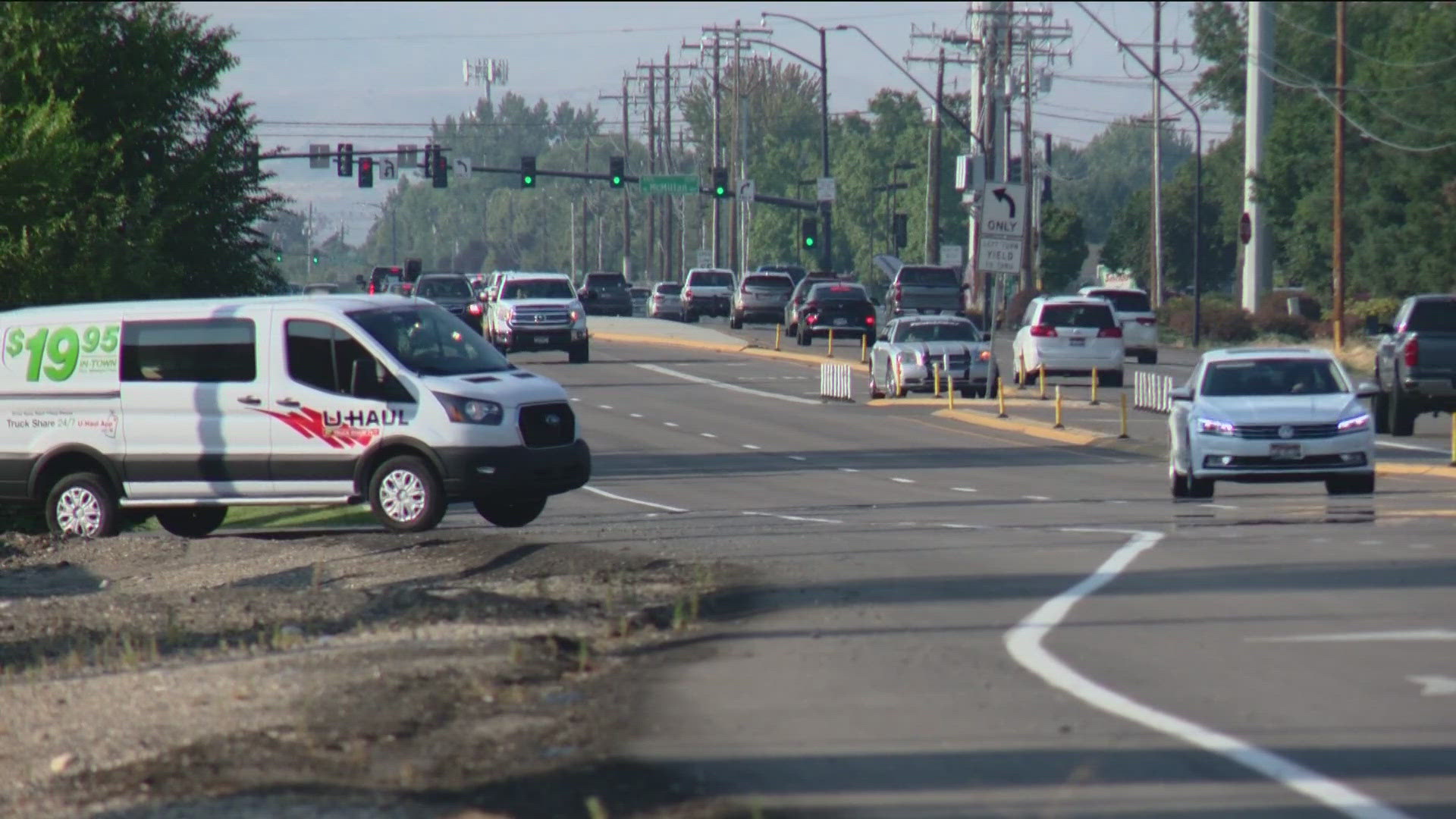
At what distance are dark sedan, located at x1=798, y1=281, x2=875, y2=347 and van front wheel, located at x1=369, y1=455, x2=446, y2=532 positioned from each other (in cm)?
4060

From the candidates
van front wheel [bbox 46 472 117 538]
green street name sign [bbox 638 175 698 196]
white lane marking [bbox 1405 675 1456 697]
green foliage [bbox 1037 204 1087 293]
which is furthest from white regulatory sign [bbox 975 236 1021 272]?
green foliage [bbox 1037 204 1087 293]

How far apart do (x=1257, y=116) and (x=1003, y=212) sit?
133 ft

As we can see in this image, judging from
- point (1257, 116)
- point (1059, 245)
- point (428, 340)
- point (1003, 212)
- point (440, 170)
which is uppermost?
point (1257, 116)

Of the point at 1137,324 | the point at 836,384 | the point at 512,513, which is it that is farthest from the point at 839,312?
the point at 512,513

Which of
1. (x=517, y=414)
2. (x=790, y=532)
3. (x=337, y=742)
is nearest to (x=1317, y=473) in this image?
(x=790, y=532)

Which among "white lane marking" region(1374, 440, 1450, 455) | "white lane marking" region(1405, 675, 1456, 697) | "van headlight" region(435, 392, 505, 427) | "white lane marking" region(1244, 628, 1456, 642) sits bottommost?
"white lane marking" region(1374, 440, 1450, 455)

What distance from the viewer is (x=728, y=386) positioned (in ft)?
153

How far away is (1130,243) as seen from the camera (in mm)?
112812

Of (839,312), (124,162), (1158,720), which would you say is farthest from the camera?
(839,312)

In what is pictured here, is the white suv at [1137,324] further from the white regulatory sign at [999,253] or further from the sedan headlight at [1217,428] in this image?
the sedan headlight at [1217,428]

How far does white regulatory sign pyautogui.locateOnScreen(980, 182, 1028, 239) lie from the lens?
1403 inches

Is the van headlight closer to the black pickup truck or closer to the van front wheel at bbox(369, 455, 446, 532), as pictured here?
the van front wheel at bbox(369, 455, 446, 532)

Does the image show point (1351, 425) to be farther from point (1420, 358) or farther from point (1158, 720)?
point (1158, 720)

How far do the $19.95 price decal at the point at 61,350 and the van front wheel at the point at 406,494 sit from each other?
8.94ft
